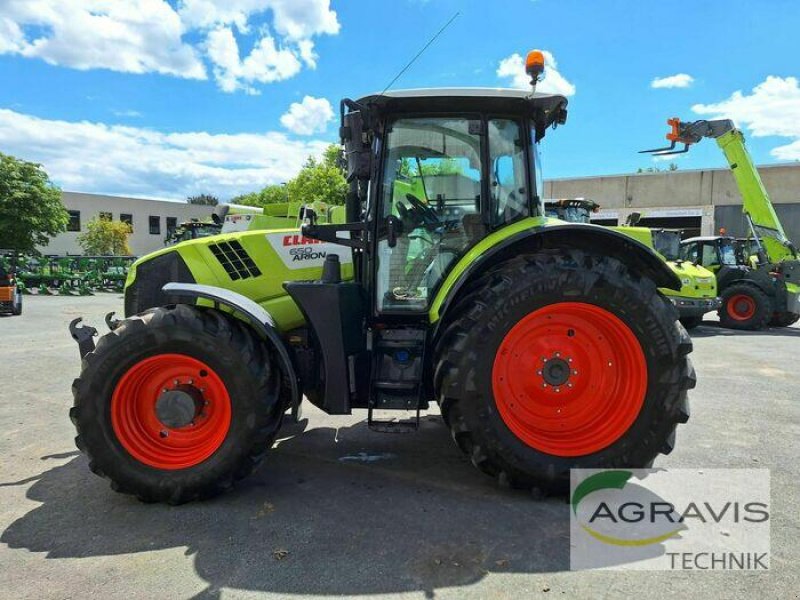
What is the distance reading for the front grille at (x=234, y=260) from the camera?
381 centimetres

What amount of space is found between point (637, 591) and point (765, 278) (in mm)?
12218

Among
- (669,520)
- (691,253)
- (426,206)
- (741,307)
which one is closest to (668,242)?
(691,253)

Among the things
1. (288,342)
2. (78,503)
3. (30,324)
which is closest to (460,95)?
(288,342)

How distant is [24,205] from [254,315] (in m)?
31.0

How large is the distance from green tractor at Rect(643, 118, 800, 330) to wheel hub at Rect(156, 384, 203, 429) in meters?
11.8

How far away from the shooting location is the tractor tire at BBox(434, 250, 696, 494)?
3201mm

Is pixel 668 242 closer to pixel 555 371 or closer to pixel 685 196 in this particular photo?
pixel 555 371

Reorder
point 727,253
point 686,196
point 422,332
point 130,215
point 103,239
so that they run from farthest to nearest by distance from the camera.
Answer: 1. point 130,215
2. point 103,239
3. point 686,196
4. point 727,253
5. point 422,332

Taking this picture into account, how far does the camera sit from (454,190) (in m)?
3.70

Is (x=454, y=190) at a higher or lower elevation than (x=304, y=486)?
higher

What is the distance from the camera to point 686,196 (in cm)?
2966

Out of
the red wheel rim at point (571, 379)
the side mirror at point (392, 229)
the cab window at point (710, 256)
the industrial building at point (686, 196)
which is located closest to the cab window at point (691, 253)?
the cab window at point (710, 256)

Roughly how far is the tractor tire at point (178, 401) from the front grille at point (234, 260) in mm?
573

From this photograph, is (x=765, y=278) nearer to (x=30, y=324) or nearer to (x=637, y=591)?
(x=637, y=591)
